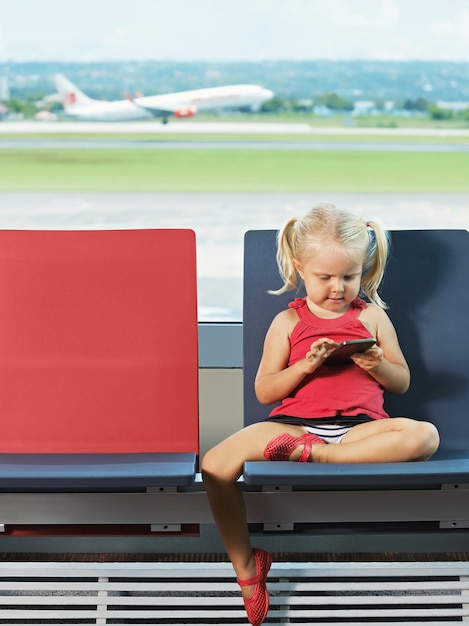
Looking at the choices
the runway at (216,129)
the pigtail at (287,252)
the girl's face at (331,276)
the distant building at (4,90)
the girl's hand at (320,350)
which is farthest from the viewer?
the runway at (216,129)

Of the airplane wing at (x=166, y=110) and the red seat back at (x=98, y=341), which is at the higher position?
the airplane wing at (x=166, y=110)

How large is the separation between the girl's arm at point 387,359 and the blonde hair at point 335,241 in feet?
0.24

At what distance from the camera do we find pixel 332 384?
1.92 m

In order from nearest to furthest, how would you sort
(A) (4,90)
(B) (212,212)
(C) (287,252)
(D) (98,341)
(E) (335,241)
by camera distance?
1. (E) (335,241)
2. (C) (287,252)
3. (D) (98,341)
4. (A) (4,90)
5. (B) (212,212)

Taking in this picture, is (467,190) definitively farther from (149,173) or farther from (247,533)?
(247,533)

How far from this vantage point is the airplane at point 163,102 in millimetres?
3020

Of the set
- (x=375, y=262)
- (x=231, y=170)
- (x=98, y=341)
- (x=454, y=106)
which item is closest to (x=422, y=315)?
(x=375, y=262)

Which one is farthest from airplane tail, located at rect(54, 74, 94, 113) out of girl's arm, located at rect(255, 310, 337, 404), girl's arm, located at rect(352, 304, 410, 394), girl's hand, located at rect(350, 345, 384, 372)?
girl's hand, located at rect(350, 345, 384, 372)

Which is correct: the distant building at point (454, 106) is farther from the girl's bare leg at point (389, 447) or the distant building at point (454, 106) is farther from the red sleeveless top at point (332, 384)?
the girl's bare leg at point (389, 447)

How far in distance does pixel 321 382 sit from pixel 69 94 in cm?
162

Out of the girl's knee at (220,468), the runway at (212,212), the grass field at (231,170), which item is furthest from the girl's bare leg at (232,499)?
the grass field at (231,170)

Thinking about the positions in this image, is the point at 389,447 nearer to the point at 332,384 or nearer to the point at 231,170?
the point at 332,384
